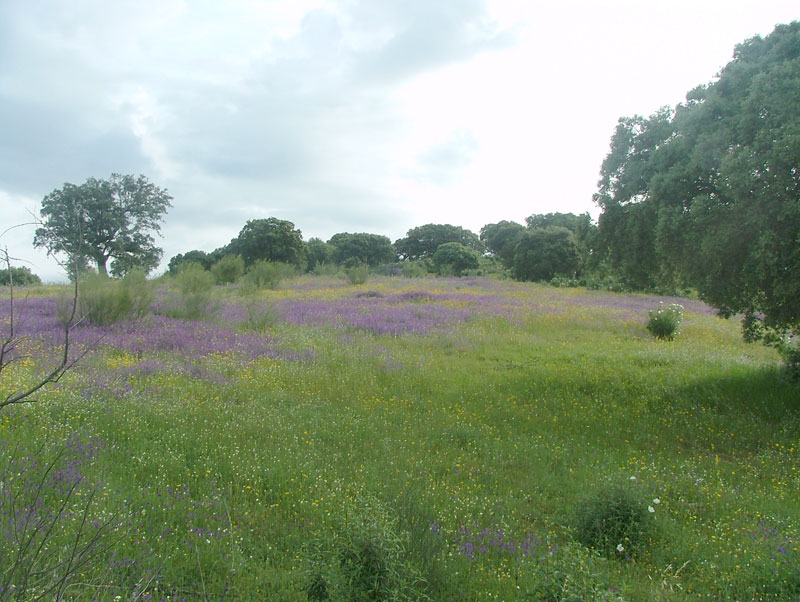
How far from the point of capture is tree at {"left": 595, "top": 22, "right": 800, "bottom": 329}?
8.61 meters

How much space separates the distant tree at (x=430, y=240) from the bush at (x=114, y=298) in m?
72.0

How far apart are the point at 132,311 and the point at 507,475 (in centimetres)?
1424

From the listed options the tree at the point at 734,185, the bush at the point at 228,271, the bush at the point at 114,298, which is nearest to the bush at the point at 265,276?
the bush at the point at 228,271

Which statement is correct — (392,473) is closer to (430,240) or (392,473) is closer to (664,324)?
(664,324)

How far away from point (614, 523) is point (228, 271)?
125 ft

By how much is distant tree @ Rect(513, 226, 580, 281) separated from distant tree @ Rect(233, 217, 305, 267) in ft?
83.7

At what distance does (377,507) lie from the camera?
4.46m

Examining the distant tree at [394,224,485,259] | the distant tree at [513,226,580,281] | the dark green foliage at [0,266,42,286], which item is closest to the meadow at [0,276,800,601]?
Result: the dark green foliage at [0,266,42,286]

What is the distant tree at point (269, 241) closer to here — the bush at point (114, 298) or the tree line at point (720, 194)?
the bush at point (114, 298)

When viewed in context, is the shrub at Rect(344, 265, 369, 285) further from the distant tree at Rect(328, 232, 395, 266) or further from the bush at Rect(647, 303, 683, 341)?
the distant tree at Rect(328, 232, 395, 266)

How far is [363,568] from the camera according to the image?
381cm

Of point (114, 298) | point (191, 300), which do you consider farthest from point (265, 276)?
point (114, 298)

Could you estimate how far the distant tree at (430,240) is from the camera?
87.7m

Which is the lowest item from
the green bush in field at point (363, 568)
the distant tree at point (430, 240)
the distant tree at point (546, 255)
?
the green bush in field at point (363, 568)
